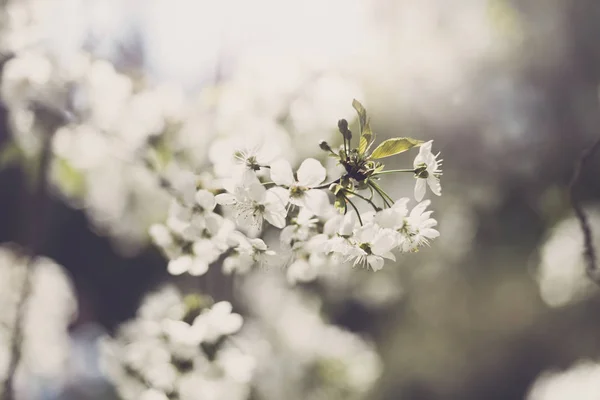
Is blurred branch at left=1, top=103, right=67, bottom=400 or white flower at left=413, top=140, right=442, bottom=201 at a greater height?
blurred branch at left=1, top=103, right=67, bottom=400

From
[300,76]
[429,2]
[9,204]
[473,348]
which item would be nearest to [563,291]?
[473,348]

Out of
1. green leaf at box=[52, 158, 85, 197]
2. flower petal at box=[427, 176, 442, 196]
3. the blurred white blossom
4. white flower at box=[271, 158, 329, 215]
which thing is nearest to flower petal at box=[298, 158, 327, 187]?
white flower at box=[271, 158, 329, 215]

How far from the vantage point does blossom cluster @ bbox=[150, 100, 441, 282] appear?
18.1 inches

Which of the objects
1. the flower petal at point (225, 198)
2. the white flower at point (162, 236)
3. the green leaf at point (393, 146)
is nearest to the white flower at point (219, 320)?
the white flower at point (162, 236)

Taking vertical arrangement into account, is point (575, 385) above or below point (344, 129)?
above

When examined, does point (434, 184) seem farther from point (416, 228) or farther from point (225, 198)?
point (225, 198)

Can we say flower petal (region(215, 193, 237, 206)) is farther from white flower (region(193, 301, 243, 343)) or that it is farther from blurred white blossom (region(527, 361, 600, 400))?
blurred white blossom (region(527, 361, 600, 400))

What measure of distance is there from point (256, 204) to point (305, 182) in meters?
0.05

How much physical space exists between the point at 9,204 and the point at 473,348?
248 cm

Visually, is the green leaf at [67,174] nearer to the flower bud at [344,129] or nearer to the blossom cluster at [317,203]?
the blossom cluster at [317,203]

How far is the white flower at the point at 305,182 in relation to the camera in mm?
469

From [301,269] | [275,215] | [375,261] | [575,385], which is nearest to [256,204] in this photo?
[275,215]

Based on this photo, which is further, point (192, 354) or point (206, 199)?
point (192, 354)

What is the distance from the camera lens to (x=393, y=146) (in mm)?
460
